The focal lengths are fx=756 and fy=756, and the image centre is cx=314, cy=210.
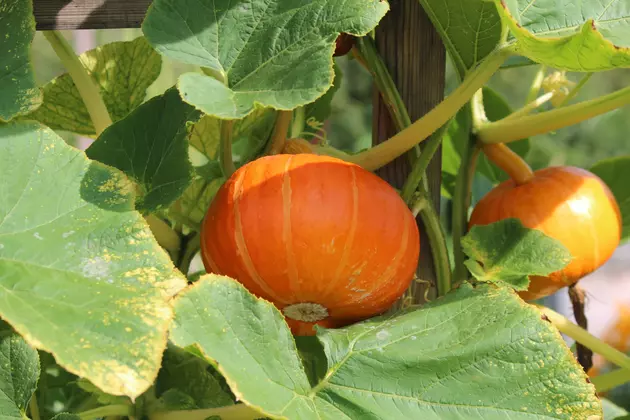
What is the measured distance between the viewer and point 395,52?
82 cm

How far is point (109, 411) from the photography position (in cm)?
75

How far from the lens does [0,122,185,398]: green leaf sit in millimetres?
465

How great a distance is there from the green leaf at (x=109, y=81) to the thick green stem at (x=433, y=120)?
31 cm

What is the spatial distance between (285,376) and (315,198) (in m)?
0.17

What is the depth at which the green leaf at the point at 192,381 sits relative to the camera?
87cm

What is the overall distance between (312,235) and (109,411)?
280 mm

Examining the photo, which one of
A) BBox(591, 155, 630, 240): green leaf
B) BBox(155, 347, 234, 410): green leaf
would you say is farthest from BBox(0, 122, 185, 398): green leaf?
BBox(591, 155, 630, 240): green leaf

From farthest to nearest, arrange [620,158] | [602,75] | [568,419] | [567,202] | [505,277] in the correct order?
[602,75] → [620,158] → [567,202] → [505,277] → [568,419]

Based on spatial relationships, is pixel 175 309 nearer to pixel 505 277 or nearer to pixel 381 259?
pixel 381 259

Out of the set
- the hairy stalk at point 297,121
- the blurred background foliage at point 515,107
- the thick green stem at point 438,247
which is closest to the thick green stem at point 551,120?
the thick green stem at point 438,247

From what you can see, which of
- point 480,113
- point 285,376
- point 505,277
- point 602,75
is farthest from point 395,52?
point 602,75

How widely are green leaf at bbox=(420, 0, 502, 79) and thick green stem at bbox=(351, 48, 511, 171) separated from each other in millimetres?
28

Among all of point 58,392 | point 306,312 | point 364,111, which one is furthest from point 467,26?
point 364,111

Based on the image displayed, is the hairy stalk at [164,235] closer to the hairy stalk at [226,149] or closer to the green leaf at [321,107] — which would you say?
the hairy stalk at [226,149]
